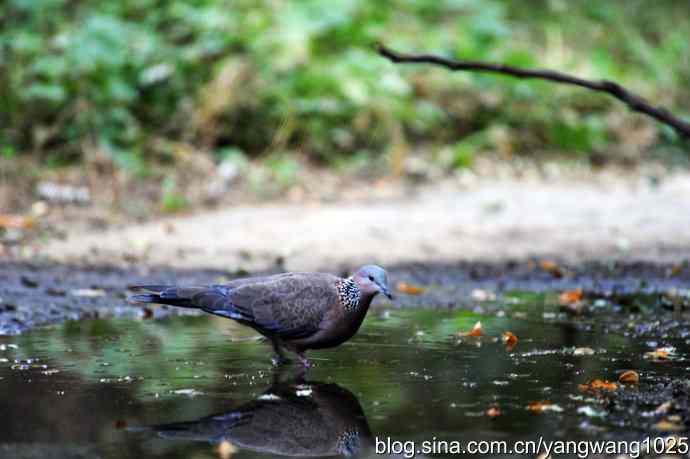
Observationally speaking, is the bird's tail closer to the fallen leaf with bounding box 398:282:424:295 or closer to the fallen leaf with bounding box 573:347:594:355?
the fallen leaf with bounding box 573:347:594:355

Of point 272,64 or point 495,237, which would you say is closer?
point 495,237

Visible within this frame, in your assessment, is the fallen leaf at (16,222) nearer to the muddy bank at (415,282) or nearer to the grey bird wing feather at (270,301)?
the muddy bank at (415,282)

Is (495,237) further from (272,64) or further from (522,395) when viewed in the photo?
(522,395)

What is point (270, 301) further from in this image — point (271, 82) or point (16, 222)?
point (271, 82)

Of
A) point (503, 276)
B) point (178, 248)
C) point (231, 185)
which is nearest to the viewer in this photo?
point (503, 276)

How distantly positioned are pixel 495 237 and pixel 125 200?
4004 millimetres

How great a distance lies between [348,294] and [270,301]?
446mm

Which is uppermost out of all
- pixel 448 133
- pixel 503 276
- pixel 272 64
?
pixel 272 64

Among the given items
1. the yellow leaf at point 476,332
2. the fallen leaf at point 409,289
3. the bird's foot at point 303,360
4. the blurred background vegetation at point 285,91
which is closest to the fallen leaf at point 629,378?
the yellow leaf at point 476,332

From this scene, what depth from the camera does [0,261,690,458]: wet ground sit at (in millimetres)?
4277

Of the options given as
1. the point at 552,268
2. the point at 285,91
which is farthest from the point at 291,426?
the point at 285,91

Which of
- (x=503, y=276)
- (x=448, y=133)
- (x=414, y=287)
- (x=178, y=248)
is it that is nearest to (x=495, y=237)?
(x=503, y=276)

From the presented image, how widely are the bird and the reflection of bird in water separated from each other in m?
0.65

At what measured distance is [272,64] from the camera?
13.0 m
